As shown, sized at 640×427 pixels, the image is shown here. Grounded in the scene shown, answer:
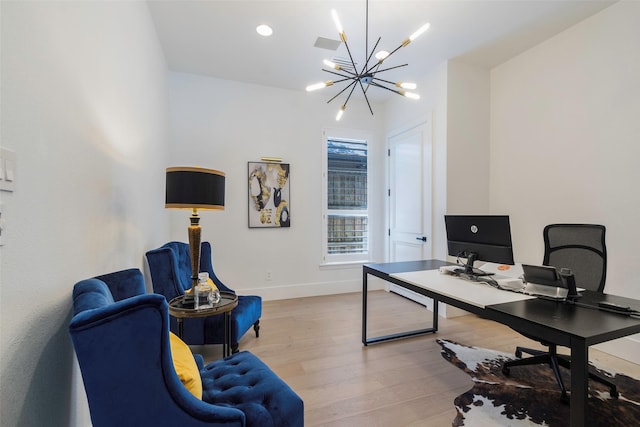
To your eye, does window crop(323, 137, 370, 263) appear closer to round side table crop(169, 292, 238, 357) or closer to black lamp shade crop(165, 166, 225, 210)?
round side table crop(169, 292, 238, 357)

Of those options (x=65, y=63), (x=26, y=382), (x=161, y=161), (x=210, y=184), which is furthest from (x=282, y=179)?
(x=26, y=382)

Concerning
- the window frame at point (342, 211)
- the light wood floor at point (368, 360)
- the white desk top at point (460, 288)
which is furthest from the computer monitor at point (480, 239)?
the window frame at point (342, 211)

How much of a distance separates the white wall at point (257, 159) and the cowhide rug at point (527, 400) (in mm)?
2526

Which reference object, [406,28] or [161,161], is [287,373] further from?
[406,28]

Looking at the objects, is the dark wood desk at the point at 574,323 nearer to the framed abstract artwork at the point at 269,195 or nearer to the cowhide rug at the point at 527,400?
the cowhide rug at the point at 527,400

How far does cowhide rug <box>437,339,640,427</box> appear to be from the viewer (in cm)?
173

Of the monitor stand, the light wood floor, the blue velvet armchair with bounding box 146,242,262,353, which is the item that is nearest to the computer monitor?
the monitor stand

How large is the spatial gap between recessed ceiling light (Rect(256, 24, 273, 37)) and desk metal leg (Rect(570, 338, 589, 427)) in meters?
3.35

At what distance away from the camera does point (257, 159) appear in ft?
13.7

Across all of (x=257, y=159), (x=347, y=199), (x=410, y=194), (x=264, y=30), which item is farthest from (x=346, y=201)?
(x=264, y=30)

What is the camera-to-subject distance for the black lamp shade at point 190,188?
6.41ft

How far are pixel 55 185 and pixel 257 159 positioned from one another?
3.15 metres

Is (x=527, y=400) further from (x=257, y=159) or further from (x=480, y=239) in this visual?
(x=257, y=159)

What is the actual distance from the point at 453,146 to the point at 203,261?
3203mm
